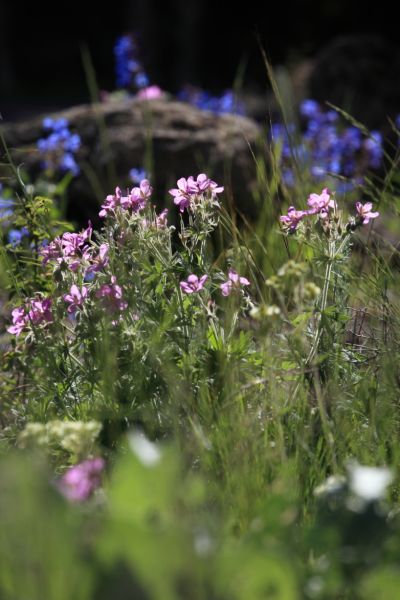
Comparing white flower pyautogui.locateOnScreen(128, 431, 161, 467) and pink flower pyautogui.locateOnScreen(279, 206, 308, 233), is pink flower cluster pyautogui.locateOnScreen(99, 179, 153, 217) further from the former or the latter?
white flower pyautogui.locateOnScreen(128, 431, 161, 467)

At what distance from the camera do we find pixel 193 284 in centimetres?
203

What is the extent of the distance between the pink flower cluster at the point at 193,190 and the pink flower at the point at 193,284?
7.9 inches

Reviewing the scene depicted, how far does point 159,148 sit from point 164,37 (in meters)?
13.2

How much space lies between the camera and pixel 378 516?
124cm

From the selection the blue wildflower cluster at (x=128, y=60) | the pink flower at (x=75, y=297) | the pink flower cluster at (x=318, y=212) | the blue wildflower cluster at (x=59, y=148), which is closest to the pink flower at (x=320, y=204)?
the pink flower cluster at (x=318, y=212)

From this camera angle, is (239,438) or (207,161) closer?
(239,438)

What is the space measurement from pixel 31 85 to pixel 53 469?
54.9 feet

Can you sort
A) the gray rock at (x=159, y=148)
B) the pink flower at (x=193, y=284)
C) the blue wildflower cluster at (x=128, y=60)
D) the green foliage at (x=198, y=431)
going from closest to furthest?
the green foliage at (x=198, y=431) < the pink flower at (x=193, y=284) < the gray rock at (x=159, y=148) < the blue wildflower cluster at (x=128, y=60)

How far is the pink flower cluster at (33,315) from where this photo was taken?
2125 millimetres

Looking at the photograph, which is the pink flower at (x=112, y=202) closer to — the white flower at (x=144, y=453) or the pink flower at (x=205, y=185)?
the pink flower at (x=205, y=185)

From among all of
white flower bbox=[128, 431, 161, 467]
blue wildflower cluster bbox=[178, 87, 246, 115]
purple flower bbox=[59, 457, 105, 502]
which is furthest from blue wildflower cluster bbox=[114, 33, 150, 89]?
white flower bbox=[128, 431, 161, 467]

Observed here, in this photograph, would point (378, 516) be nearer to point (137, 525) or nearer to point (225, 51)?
point (137, 525)

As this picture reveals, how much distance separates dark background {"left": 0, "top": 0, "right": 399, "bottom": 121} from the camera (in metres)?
14.7

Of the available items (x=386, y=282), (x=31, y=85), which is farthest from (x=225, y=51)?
(x=386, y=282)
